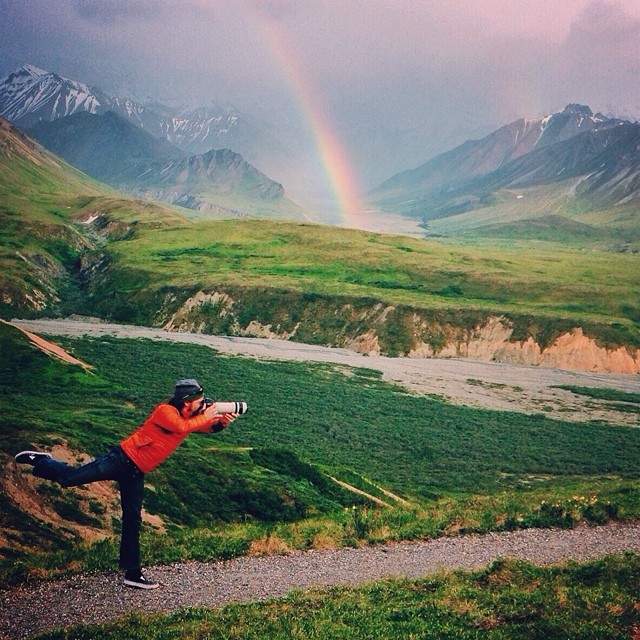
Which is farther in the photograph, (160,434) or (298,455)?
(298,455)

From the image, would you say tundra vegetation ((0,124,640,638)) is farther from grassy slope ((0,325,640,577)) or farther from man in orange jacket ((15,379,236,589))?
man in orange jacket ((15,379,236,589))

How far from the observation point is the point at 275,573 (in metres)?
15.4

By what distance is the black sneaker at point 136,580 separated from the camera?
13547mm

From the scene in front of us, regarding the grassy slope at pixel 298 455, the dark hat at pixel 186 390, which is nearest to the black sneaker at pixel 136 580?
the grassy slope at pixel 298 455

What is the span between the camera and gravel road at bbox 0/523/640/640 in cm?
1268

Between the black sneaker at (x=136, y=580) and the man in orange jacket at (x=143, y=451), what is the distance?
0.86m

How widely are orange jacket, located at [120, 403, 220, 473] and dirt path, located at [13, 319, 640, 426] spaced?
200 ft

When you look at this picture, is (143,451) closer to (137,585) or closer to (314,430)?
(137,585)

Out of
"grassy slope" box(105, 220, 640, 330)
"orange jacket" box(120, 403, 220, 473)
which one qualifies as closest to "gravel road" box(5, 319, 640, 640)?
"orange jacket" box(120, 403, 220, 473)

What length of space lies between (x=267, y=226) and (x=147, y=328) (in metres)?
74.3

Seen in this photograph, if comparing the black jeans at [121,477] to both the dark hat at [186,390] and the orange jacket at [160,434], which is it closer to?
the orange jacket at [160,434]

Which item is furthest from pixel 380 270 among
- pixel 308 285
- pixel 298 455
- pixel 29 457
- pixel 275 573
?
pixel 29 457

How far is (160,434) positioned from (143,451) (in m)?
0.50

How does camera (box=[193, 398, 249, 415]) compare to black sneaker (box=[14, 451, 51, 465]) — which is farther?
black sneaker (box=[14, 451, 51, 465])
